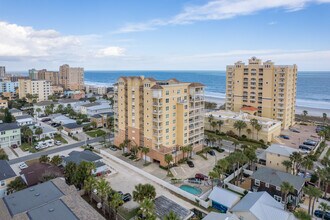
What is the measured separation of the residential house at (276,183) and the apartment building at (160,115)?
1698 cm

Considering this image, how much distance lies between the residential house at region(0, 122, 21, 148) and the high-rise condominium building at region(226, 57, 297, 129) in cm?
6479

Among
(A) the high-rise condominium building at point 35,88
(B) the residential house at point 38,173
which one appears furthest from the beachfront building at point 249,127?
(A) the high-rise condominium building at point 35,88

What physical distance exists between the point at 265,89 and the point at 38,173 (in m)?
66.6

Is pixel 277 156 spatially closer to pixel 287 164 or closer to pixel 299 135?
pixel 287 164

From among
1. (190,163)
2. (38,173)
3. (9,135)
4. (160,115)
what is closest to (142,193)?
(38,173)

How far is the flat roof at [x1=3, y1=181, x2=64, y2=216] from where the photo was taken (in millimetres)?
27344

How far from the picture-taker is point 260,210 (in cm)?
2878

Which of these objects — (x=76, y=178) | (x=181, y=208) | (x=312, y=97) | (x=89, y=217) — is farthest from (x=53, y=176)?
(x=312, y=97)

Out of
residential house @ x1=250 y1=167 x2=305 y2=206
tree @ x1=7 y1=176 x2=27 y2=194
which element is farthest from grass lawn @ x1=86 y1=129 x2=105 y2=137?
residential house @ x1=250 y1=167 x2=305 y2=206

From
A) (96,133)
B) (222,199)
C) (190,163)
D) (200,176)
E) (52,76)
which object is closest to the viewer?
(222,199)

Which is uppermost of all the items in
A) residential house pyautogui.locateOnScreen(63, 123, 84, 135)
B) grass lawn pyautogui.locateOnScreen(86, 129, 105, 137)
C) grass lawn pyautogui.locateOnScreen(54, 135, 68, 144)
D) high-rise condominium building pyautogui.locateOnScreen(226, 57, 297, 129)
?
high-rise condominium building pyautogui.locateOnScreen(226, 57, 297, 129)

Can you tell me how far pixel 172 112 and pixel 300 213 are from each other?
95.4 feet

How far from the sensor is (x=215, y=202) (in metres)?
33.7

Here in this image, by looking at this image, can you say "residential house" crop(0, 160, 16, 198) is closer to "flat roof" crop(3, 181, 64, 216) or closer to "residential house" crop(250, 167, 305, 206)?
"flat roof" crop(3, 181, 64, 216)
